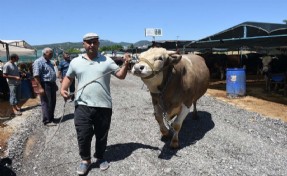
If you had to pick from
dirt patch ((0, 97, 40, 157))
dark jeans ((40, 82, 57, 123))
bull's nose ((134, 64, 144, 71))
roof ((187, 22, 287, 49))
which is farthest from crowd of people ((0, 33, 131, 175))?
roof ((187, 22, 287, 49))

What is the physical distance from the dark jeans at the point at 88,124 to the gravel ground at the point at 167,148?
0.40 meters

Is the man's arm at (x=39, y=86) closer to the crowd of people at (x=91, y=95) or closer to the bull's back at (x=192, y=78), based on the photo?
the crowd of people at (x=91, y=95)

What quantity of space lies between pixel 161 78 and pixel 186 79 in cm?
78

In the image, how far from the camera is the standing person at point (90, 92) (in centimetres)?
488

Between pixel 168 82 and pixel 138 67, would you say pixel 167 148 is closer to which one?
pixel 168 82

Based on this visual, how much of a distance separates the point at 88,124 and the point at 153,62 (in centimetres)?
135

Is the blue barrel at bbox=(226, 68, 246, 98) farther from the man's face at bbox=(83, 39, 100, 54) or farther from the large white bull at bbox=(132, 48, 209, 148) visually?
the man's face at bbox=(83, 39, 100, 54)

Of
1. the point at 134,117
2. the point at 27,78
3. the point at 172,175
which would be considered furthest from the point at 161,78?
the point at 27,78

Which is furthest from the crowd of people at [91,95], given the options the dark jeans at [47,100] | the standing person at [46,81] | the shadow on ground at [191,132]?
the dark jeans at [47,100]

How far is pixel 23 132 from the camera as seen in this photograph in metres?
7.69

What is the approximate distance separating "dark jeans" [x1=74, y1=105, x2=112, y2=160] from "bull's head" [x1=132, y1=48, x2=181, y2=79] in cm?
75

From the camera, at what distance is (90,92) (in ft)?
16.2

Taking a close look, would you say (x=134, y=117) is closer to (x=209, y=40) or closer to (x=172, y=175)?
(x=172, y=175)

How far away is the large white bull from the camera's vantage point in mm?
5233
